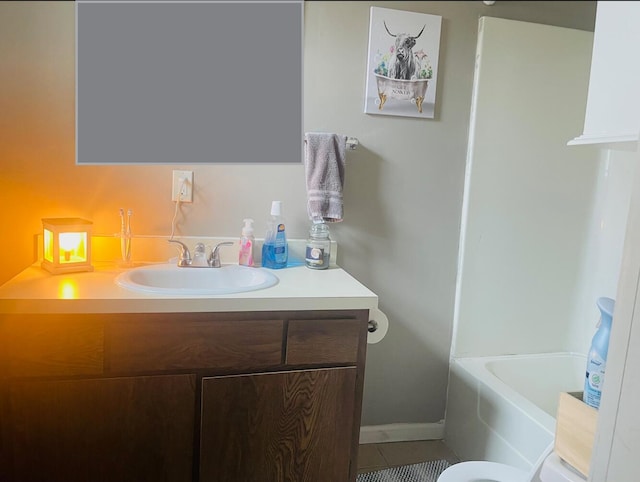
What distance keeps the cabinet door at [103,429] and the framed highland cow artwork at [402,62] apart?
46.0 inches

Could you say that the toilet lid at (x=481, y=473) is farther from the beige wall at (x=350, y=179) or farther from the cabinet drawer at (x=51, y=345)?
the cabinet drawer at (x=51, y=345)

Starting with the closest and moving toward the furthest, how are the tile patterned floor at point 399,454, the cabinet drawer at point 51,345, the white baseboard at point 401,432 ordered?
the cabinet drawer at point 51,345 < the tile patterned floor at point 399,454 < the white baseboard at point 401,432

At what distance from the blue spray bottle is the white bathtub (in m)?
0.60

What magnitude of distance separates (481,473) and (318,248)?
2.76 feet

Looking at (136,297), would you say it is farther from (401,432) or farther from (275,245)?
(401,432)

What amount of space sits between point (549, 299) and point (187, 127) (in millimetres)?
1623

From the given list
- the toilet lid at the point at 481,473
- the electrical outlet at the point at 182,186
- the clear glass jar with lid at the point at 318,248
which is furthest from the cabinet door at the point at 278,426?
the electrical outlet at the point at 182,186

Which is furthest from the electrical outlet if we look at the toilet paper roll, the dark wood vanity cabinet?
the toilet paper roll

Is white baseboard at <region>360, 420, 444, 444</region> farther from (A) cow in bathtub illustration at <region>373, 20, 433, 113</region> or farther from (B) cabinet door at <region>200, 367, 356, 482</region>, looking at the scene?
→ (A) cow in bathtub illustration at <region>373, 20, 433, 113</region>

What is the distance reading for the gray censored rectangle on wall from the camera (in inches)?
45.5

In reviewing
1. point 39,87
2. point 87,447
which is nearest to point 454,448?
point 87,447

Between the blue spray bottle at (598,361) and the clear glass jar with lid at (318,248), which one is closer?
the blue spray bottle at (598,361)

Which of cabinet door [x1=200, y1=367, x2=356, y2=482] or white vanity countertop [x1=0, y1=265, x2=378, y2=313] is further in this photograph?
cabinet door [x1=200, y1=367, x2=356, y2=482]

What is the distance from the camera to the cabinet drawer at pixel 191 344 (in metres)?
1.17
